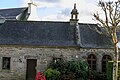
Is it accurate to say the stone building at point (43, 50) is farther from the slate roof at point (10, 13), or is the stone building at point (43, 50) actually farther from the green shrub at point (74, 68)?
the slate roof at point (10, 13)

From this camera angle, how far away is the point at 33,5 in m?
44.5

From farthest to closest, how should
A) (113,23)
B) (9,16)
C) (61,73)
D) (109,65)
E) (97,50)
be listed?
(9,16) < (97,50) < (61,73) < (109,65) < (113,23)

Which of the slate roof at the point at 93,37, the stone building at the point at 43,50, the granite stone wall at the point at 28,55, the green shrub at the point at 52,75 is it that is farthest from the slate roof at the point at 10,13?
the green shrub at the point at 52,75

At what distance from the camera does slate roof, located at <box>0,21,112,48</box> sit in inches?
1099

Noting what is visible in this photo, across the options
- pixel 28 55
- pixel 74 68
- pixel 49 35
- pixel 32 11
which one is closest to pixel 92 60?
pixel 74 68

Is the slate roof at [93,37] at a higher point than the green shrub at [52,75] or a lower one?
higher

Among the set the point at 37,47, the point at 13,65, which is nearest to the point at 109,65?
the point at 37,47

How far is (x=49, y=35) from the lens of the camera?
29016mm

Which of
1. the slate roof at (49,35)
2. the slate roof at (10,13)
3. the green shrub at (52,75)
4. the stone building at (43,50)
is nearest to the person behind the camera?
the green shrub at (52,75)

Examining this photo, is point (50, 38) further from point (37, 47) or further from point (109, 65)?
point (109, 65)

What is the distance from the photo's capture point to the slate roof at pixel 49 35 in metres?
27.9

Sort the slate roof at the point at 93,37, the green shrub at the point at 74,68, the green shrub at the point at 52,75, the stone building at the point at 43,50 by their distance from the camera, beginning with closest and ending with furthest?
the green shrub at the point at 52,75 → the green shrub at the point at 74,68 → the stone building at the point at 43,50 → the slate roof at the point at 93,37

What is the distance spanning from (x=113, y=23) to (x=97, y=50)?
6.85 metres

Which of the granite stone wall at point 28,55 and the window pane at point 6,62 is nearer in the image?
the granite stone wall at point 28,55
